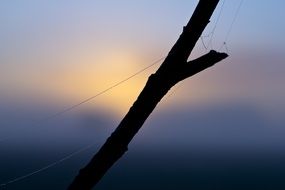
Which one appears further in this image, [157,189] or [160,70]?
[157,189]

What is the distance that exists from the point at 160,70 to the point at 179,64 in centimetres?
8

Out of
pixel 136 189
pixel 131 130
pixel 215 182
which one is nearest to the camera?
pixel 131 130

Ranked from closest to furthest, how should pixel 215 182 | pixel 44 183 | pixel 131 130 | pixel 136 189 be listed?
pixel 131 130, pixel 136 189, pixel 44 183, pixel 215 182

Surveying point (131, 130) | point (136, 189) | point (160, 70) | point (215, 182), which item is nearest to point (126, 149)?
point (131, 130)

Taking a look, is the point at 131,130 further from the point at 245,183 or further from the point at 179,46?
the point at 245,183

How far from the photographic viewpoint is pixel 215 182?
12912cm

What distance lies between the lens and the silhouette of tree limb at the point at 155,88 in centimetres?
200

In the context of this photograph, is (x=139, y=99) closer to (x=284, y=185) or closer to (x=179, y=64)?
(x=179, y=64)

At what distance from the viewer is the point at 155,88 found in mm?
2068

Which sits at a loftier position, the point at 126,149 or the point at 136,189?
the point at 126,149

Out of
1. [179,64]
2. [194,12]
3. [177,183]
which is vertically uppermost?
[194,12]

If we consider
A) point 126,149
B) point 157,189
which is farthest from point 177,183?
point 126,149

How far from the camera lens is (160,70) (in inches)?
82.7

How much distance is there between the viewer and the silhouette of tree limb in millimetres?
2004
